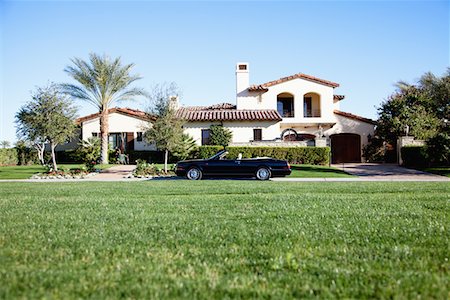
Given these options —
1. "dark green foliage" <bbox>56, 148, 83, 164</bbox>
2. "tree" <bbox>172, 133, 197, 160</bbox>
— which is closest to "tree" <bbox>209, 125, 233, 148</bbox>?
"tree" <bbox>172, 133, 197, 160</bbox>

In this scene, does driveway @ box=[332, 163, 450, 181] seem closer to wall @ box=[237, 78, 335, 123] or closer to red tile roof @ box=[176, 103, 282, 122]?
red tile roof @ box=[176, 103, 282, 122]

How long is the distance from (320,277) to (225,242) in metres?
1.48

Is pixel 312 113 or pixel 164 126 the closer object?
pixel 164 126

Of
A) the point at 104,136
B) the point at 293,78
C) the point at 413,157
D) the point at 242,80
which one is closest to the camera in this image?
the point at 413,157

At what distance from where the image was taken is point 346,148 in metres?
34.6

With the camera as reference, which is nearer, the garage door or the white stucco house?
the white stucco house

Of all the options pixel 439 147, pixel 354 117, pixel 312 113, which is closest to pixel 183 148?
pixel 439 147

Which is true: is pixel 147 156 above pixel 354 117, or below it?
below

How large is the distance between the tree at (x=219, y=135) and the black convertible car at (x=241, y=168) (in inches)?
531

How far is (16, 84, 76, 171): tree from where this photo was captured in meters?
20.9

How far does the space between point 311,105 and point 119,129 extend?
1764cm

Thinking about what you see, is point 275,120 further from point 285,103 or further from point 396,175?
point 396,175

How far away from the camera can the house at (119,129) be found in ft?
111

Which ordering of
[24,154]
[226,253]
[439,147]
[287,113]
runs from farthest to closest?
1. [287,113]
2. [24,154]
3. [439,147]
4. [226,253]
